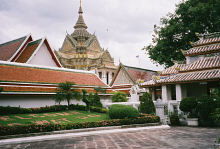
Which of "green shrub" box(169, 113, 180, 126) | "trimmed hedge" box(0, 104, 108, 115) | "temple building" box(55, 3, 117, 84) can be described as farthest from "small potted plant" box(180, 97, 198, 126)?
"temple building" box(55, 3, 117, 84)

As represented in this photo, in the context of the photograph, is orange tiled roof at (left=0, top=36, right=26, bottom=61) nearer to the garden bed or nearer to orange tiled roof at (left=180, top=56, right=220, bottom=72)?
the garden bed

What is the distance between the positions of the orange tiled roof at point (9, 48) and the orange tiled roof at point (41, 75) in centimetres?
326

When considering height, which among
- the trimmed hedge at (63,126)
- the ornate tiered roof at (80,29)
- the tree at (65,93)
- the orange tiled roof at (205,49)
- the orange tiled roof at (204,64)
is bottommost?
the trimmed hedge at (63,126)

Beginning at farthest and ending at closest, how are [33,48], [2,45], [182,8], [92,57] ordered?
[92,57] < [182,8] < [2,45] < [33,48]

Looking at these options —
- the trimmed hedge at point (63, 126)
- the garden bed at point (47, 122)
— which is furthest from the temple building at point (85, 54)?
the trimmed hedge at point (63, 126)

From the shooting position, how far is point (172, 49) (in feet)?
81.0

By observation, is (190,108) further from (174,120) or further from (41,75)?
(41,75)

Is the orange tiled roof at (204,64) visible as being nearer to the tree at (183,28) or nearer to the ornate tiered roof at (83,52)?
the tree at (183,28)

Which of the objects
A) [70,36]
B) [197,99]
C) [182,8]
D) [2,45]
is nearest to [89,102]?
[197,99]

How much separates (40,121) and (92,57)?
37306 millimetres

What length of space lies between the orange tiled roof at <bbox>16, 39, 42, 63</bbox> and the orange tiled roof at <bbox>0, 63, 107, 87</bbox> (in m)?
2.35

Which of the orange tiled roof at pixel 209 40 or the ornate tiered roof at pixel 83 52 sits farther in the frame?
the ornate tiered roof at pixel 83 52

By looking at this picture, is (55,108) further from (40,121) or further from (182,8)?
(182,8)

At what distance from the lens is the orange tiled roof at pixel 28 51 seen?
18487 mm
